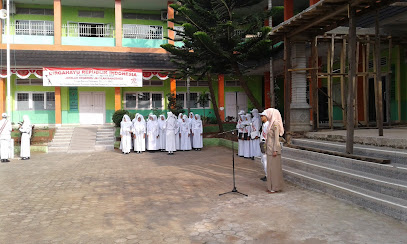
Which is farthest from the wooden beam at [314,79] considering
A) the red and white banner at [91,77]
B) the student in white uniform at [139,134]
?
the red and white banner at [91,77]

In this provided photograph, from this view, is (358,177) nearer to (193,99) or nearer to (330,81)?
(330,81)

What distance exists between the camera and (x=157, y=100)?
19.1m

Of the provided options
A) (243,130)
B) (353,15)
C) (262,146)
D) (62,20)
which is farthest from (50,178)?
(62,20)

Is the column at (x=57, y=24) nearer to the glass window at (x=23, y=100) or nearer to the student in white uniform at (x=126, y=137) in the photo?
the glass window at (x=23, y=100)

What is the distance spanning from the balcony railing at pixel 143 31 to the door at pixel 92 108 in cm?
389

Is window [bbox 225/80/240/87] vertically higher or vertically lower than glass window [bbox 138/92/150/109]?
higher

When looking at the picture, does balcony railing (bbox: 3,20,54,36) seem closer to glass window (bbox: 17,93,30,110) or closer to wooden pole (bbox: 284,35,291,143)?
glass window (bbox: 17,93,30,110)

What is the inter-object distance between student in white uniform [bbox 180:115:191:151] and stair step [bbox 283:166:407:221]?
7080mm

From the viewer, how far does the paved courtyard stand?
3.89 metres

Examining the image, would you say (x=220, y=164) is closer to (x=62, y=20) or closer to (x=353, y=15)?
(x=353, y=15)

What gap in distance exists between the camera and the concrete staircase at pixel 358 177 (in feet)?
14.7

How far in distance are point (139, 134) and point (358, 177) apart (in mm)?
9241

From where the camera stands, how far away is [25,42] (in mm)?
16891

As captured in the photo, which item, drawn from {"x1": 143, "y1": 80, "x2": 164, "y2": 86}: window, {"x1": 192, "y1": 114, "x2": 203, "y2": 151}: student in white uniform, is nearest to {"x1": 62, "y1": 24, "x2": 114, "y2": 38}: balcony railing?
{"x1": 143, "y1": 80, "x2": 164, "y2": 86}: window
